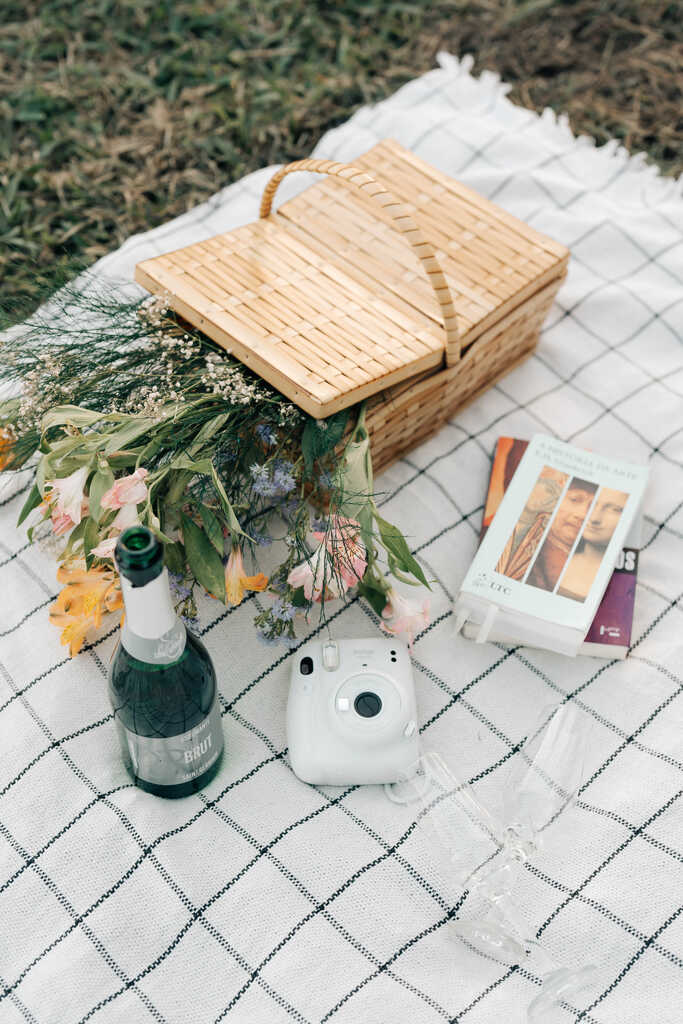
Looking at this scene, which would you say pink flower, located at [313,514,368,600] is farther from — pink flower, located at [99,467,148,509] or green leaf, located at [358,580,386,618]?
pink flower, located at [99,467,148,509]

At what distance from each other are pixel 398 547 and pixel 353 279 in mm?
366

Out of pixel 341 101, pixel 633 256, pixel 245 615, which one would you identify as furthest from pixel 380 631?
pixel 341 101

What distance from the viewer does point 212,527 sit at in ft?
2.92

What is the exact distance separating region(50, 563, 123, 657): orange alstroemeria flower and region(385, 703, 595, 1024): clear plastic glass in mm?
328

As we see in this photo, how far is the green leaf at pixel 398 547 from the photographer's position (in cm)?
92

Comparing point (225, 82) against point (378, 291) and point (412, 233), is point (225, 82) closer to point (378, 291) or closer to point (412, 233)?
point (378, 291)

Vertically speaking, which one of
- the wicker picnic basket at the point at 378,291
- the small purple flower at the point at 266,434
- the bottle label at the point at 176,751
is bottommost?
the bottle label at the point at 176,751

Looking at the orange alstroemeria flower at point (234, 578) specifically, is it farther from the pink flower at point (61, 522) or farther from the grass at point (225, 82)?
the grass at point (225, 82)

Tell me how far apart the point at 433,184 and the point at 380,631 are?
0.60m

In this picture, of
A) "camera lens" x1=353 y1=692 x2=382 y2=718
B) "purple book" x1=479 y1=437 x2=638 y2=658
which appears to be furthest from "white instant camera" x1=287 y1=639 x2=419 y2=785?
"purple book" x1=479 y1=437 x2=638 y2=658

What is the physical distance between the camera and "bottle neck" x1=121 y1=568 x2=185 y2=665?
2.17 ft

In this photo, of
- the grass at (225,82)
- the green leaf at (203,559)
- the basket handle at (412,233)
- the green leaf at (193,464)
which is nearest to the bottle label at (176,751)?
the green leaf at (203,559)

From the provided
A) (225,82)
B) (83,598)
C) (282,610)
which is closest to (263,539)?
(282,610)

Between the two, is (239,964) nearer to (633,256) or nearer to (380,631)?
(380,631)
